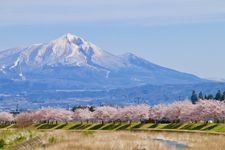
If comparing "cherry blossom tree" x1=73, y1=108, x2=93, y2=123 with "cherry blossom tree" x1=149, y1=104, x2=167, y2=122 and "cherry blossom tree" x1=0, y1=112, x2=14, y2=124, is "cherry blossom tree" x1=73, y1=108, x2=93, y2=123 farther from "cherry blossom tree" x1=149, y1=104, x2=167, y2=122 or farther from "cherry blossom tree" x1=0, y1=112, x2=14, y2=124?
"cherry blossom tree" x1=0, y1=112, x2=14, y2=124

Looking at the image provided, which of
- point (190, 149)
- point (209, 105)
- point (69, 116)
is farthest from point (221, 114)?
point (190, 149)

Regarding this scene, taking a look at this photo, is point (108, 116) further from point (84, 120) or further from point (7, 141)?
point (7, 141)

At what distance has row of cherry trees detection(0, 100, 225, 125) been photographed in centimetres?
13162

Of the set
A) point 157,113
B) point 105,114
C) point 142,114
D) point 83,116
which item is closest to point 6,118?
point 83,116

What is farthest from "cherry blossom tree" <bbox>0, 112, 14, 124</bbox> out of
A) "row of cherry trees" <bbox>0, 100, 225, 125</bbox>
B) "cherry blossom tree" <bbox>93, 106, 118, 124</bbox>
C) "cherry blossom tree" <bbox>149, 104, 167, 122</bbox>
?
"cherry blossom tree" <bbox>149, 104, 167, 122</bbox>

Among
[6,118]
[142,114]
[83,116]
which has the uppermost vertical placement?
[142,114]

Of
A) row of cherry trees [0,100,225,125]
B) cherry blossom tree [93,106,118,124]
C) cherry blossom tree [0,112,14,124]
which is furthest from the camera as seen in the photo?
cherry blossom tree [0,112,14,124]

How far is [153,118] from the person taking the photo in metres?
158

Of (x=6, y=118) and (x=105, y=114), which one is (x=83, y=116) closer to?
(x=105, y=114)

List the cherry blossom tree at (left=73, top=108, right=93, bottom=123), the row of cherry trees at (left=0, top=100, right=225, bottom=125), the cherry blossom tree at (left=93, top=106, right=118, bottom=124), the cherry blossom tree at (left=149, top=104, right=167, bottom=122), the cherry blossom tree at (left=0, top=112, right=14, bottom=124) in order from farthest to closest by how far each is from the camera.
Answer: the cherry blossom tree at (left=0, top=112, right=14, bottom=124), the cherry blossom tree at (left=73, top=108, right=93, bottom=123), the cherry blossom tree at (left=93, top=106, right=118, bottom=124), the cherry blossom tree at (left=149, top=104, right=167, bottom=122), the row of cherry trees at (left=0, top=100, right=225, bottom=125)

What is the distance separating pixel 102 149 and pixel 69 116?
129 meters

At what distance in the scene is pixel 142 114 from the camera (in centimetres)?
15800

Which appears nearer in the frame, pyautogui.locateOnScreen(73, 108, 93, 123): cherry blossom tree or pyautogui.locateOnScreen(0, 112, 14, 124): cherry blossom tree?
pyautogui.locateOnScreen(73, 108, 93, 123): cherry blossom tree

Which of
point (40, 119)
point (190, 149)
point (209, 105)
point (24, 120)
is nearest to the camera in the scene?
point (190, 149)
